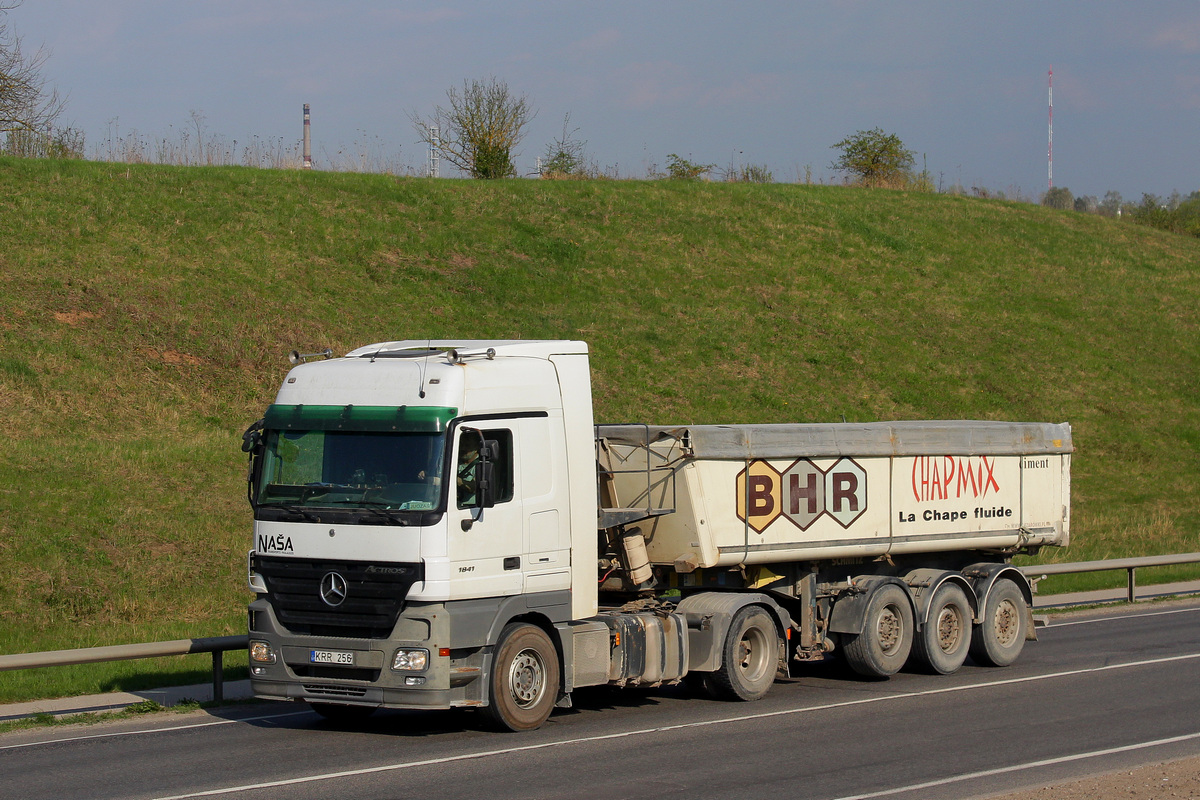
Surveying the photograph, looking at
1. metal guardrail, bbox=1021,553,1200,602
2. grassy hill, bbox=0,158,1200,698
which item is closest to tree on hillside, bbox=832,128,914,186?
grassy hill, bbox=0,158,1200,698

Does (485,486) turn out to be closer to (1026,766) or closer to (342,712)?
(342,712)

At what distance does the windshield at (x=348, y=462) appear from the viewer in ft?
34.2

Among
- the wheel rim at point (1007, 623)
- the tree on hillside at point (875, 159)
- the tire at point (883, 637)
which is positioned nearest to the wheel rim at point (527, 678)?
the tire at point (883, 637)

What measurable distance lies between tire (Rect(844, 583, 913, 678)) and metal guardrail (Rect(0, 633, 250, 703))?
669 cm

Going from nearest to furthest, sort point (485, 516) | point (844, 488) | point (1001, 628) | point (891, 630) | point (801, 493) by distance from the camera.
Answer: point (485, 516)
point (801, 493)
point (844, 488)
point (891, 630)
point (1001, 628)

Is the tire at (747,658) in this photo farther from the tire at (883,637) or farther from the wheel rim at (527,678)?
the wheel rim at (527,678)

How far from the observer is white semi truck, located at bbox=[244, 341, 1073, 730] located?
10.4 meters

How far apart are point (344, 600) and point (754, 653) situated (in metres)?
4.83

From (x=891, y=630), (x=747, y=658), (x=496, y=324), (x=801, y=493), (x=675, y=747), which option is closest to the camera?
(x=675, y=747)

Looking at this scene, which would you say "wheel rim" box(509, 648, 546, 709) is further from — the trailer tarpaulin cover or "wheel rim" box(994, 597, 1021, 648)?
"wheel rim" box(994, 597, 1021, 648)

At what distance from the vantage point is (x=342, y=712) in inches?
479

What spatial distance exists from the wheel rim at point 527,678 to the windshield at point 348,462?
174cm

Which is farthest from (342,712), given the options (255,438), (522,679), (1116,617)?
(1116,617)

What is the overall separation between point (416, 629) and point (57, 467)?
13.4 m
